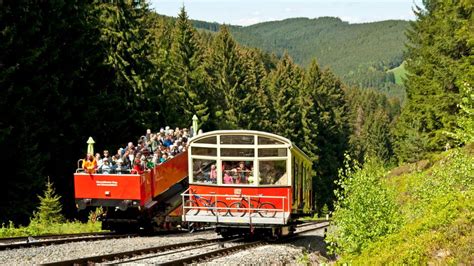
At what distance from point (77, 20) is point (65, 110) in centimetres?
544

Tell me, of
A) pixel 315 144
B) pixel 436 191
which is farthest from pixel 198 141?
pixel 315 144

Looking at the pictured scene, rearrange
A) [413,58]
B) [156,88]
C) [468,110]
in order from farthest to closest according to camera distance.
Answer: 1. [413,58]
2. [156,88]
3. [468,110]

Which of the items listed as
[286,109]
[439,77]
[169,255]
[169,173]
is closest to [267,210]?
[169,255]

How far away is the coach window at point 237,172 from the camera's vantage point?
18.9 meters

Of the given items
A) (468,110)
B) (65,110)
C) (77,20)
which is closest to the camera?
(468,110)

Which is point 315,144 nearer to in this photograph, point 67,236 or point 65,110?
point 65,110

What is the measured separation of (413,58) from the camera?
56.8 meters

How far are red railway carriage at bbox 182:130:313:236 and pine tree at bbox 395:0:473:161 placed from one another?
14.5 meters

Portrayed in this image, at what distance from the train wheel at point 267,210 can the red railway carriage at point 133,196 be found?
4.04m

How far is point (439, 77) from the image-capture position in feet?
132

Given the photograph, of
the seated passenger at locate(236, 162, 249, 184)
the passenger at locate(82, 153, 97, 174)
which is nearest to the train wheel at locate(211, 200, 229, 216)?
the seated passenger at locate(236, 162, 249, 184)

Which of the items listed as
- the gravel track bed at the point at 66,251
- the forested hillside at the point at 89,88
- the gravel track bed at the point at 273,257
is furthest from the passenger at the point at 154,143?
the gravel track bed at the point at 273,257

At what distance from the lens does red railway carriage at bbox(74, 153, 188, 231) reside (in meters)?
20.4

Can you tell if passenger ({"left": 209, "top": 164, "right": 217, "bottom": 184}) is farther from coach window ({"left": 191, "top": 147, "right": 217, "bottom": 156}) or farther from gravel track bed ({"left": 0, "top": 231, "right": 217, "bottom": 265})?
gravel track bed ({"left": 0, "top": 231, "right": 217, "bottom": 265})
